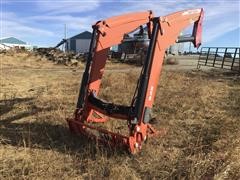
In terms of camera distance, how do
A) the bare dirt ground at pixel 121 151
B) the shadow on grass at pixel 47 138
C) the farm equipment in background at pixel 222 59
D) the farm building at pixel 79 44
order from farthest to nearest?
the farm building at pixel 79 44 → the farm equipment in background at pixel 222 59 → the shadow on grass at pixel 47 138 → the bare dirt ground at pixel 121 151

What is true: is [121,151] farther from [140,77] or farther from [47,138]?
[47,138]

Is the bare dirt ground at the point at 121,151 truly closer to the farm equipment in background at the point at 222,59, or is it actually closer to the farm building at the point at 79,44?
the farm equipment in background at the point at 222,59

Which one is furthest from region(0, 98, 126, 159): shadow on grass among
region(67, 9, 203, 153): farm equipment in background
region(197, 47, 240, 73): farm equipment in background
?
region(197, 47, 240, 73): farm equipment in background

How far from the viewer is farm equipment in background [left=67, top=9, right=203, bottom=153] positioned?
7.04 metres

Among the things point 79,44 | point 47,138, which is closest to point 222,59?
point 47,138

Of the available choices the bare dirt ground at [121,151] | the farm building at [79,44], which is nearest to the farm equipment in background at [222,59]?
the bare dirt ground at [121,151]

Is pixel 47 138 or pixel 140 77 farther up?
pixel 140 77

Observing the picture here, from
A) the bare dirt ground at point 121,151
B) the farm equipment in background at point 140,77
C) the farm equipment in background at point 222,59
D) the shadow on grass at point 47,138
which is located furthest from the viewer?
the farm equipment in background at point 222,59

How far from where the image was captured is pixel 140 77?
716 centimetres

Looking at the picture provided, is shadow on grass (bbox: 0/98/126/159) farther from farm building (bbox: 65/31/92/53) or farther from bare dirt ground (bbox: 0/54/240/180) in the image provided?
farm building (bbox: 65/31/92/53)

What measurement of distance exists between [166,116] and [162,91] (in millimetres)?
4017

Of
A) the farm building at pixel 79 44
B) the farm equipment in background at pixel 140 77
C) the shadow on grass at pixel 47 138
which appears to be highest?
the farm equipment in background at pixel 140 77

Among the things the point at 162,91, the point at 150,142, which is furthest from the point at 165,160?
the point at 162,91

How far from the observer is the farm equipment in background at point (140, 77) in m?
7.04
